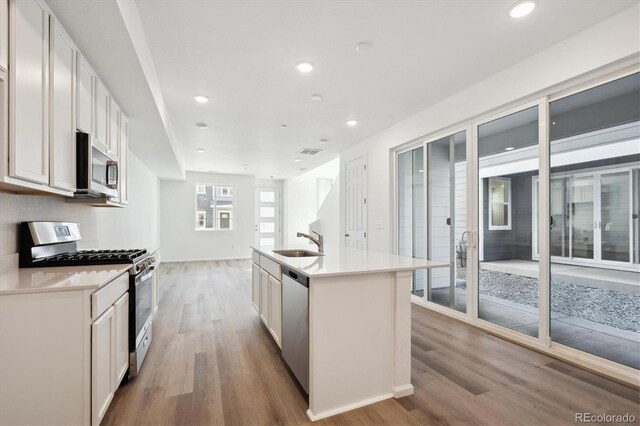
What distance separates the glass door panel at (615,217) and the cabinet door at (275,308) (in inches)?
109

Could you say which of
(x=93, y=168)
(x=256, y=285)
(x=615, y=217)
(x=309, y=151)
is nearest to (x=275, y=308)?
(x=256, y=285)

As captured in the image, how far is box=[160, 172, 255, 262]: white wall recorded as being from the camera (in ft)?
28.9

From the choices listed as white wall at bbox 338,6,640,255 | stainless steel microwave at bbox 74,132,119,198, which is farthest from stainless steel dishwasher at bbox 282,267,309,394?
white wall at bbox 338,6,640,255

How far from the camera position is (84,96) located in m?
2.22

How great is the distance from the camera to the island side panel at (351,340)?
186 cm

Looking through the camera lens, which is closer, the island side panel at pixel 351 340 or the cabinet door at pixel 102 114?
the island side panel at pixel 351 340

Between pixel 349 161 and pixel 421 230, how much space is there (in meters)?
2.37

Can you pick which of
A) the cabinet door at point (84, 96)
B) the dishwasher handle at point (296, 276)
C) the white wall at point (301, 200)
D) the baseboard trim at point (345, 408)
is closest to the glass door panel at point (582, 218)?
the baseboard trim at point (345, 408)

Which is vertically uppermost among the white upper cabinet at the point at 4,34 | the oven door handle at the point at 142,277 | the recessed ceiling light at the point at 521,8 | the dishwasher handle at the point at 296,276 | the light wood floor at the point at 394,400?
the recessed ceiling light at the point at 521,8

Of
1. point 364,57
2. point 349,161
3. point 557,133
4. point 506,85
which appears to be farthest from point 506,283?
point 349,161

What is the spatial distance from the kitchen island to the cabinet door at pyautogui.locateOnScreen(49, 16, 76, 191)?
63.9 inches

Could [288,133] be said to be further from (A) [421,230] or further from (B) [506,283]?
(B) [506,283]

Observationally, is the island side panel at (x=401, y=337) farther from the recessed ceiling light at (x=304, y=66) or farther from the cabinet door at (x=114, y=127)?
the cabinet door at (x=114, y=127)

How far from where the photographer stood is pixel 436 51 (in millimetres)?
2738
